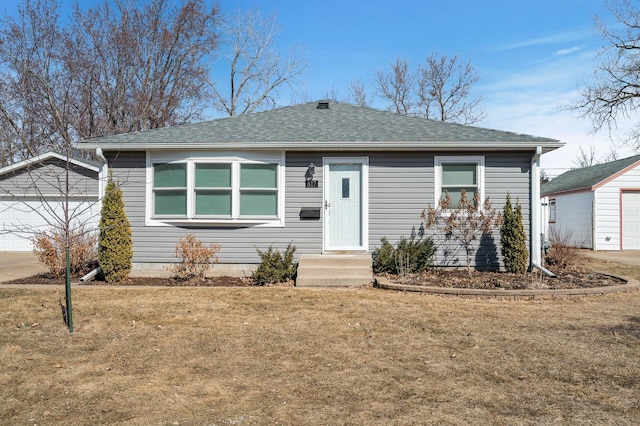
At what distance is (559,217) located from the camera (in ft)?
64.2

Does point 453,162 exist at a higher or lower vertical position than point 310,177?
higher

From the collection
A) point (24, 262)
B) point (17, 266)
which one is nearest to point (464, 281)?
point (17, 266)

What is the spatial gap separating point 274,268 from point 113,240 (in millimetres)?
3235

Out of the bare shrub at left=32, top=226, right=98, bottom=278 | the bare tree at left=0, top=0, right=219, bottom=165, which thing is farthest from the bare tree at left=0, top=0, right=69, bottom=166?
the bare shrub at left=32, top=226, right=98, bottom=278

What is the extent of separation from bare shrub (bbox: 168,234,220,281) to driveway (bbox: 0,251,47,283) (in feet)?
11.4

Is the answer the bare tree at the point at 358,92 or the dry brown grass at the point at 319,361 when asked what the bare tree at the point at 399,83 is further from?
the dry brown grass at the point at 319,361

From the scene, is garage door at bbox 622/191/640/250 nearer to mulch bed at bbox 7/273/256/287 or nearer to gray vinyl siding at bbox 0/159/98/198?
mulch bed at bbox 7/273/256/287

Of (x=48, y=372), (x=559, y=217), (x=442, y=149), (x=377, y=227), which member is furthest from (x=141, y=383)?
(x=559, y=217)

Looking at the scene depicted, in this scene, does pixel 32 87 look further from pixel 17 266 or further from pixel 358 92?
pixel 358 92

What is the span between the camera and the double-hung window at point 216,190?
942cm

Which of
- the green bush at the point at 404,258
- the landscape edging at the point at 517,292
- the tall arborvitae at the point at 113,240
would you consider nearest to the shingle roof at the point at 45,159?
the tall arborvitae at the point at 113,240

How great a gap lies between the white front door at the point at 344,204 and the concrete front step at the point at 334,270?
17.8 inches

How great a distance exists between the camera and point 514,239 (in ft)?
28.9

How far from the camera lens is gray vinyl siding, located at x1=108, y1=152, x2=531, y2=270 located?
9438mm
